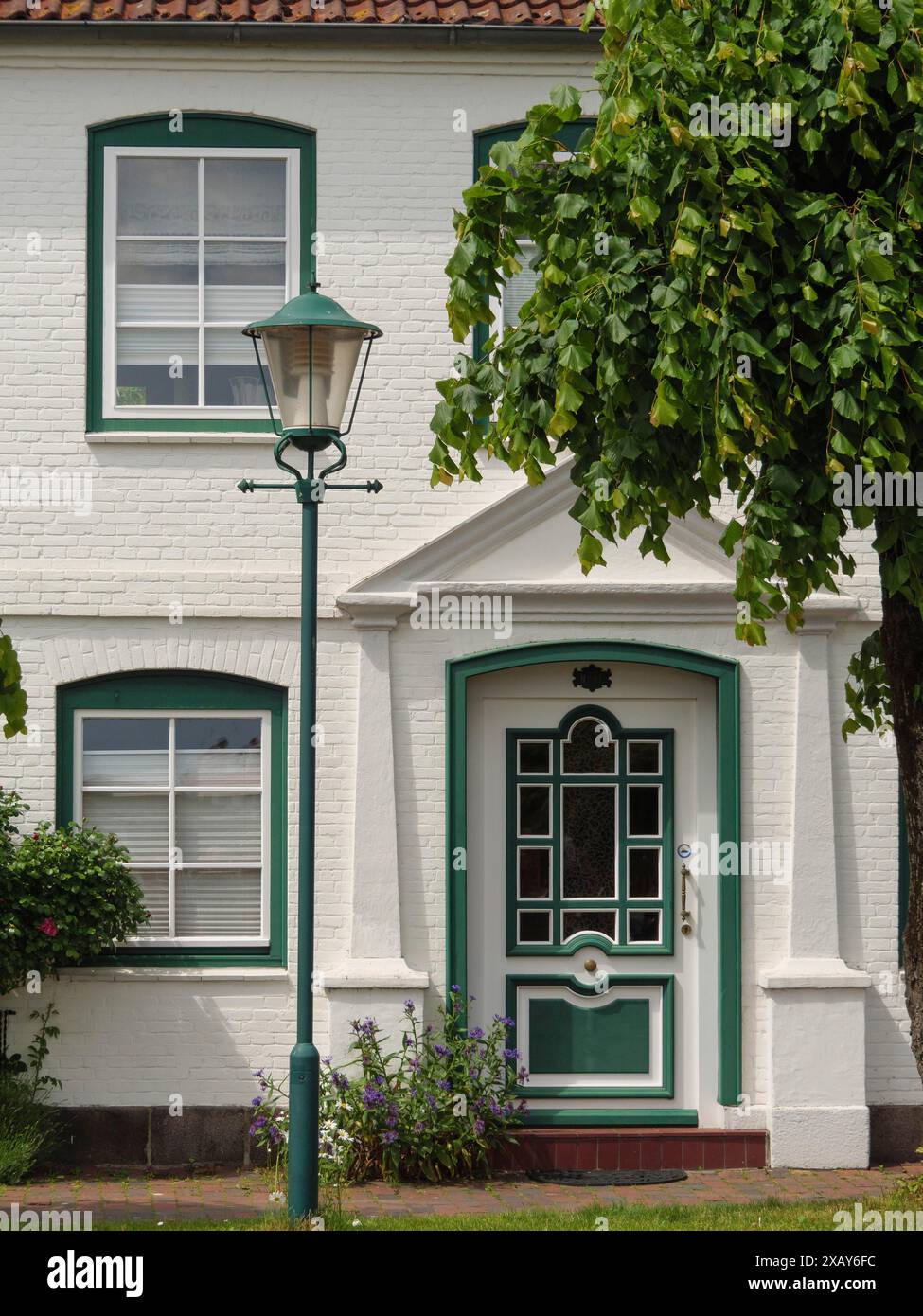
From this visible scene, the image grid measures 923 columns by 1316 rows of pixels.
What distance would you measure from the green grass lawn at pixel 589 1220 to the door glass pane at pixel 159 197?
5685 millimetres

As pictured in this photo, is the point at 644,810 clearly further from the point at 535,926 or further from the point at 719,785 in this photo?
the point at 535,926

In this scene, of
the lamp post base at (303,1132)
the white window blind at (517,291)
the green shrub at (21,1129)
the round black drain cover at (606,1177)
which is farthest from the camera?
the white window blind at (517,291)

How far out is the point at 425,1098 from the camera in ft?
32.7

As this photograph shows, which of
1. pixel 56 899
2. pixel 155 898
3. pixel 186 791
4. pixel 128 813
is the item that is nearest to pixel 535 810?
pixel 186 791

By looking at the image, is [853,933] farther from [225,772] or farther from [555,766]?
[225,772]

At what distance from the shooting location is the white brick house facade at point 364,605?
10.5 metres

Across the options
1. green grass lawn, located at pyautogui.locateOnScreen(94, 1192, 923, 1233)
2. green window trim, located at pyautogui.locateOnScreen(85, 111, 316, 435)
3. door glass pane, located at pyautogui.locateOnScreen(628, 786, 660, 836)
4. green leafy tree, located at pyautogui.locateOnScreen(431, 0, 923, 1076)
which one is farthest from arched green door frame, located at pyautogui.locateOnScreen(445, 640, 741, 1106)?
green leafy tree, located at pyautogui.locateOnScreen(431, 0, 923, 1076)

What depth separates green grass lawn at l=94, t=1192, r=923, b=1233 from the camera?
823 cm

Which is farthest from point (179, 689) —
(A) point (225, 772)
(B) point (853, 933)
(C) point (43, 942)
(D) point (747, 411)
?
(D) point (747, 411)

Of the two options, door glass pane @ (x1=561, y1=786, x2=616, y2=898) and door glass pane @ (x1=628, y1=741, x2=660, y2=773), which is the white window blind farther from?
door glass pane @ (x1=561, y1=786, x2=616, y2=898)

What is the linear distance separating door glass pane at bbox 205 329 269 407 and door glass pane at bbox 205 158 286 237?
2.04 feet

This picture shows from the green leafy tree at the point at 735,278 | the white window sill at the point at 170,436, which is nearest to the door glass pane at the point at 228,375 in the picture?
the white window sill at the point at 170,436

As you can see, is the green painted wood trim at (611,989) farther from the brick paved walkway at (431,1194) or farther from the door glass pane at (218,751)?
the door glass pane at (218,751)

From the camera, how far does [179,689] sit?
10656 mm
